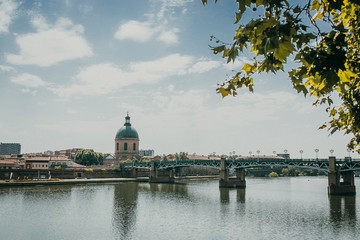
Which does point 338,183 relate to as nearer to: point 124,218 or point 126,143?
point 124,218

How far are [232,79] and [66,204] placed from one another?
148ft

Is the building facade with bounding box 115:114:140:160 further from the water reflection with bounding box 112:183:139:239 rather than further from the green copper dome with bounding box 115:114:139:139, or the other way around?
the water reflection with bounding box 112:183:139:239

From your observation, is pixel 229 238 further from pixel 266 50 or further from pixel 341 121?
pixel 266 50

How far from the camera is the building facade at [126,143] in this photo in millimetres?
143375

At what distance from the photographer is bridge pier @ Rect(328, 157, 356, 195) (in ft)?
201

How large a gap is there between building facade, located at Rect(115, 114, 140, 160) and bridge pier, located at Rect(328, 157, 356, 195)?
93077 millimetres

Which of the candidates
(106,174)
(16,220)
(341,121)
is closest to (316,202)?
(16,220)

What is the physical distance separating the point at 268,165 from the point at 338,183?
16.3 m

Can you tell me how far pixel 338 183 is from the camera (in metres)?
62.4

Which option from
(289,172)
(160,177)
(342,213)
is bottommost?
(289,172)

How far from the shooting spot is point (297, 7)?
5.38 m

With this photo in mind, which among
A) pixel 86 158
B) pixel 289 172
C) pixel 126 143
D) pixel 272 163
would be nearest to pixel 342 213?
pixel 272 163

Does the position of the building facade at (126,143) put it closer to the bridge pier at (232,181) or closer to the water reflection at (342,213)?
the bridge pier at (232,181)

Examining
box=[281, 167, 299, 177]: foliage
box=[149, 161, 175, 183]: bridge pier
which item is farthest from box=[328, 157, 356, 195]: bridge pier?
box=[281, 167, 299, 177]: foliage
